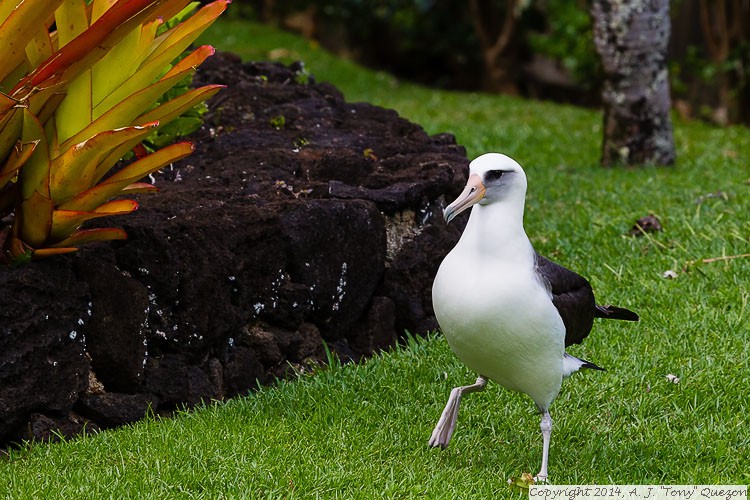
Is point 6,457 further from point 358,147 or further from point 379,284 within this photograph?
point 358,147

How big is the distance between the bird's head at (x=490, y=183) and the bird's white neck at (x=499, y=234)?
3cm

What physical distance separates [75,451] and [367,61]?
13.6 metres

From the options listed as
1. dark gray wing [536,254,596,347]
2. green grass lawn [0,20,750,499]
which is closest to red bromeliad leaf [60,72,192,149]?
green grass lawn [0,20,750,499]

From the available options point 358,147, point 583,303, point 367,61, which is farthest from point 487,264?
point 367,61

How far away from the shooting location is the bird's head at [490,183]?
329 centimetres

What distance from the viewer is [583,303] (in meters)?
3.63

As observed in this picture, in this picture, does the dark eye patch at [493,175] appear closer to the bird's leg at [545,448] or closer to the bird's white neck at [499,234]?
the bird's white neck at [499,234]

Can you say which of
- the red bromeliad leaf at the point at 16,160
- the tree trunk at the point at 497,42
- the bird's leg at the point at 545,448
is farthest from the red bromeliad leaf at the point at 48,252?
the tree trunk at the point at 497,42

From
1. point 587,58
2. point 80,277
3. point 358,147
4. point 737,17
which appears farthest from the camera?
point 587,58

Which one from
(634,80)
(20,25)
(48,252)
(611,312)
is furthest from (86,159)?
(634,80)

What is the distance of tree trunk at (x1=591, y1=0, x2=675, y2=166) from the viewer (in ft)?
25.0

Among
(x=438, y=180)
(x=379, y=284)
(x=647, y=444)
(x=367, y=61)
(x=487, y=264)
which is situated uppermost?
(x=487, y=264)

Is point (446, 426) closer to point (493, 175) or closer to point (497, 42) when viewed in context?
point (493, 175)

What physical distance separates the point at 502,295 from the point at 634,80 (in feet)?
16.5
